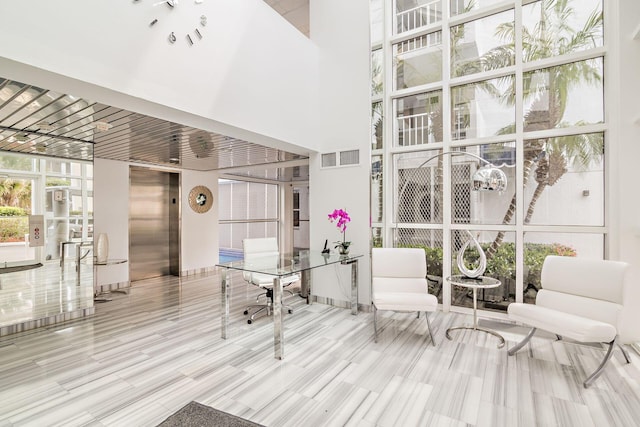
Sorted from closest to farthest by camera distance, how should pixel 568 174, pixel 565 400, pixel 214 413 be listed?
pixel 214 413 < pixel 565 400 < pixel 568 174

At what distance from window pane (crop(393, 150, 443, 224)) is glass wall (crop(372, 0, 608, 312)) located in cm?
1

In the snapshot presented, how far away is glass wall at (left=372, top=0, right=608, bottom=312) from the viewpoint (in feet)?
Answer: 11.0

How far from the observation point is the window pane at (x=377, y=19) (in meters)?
4.34

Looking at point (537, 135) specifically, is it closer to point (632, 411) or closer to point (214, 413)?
point (632, 411)

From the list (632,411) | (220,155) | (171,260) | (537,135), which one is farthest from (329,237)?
(171,260)

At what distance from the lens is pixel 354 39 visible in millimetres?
4355

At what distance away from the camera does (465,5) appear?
156 inches

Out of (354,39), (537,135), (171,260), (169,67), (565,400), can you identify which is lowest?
(565,400)

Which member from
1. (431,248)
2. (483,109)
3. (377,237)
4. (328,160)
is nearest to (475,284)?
(431,248)

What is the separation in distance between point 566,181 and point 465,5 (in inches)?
103

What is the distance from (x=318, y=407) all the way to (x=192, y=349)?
156 cm

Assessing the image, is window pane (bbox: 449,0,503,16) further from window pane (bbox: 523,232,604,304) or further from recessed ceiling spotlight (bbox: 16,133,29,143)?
recessed ceiling spotlight (bbox: 16,133,29,143)

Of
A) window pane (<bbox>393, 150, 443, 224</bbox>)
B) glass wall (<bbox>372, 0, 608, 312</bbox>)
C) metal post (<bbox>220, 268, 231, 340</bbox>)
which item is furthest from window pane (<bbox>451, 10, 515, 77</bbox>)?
metal post (<bbox>220, 268, 231, 340</bbox>)

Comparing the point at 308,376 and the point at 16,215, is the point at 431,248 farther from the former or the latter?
the point at 16,215
